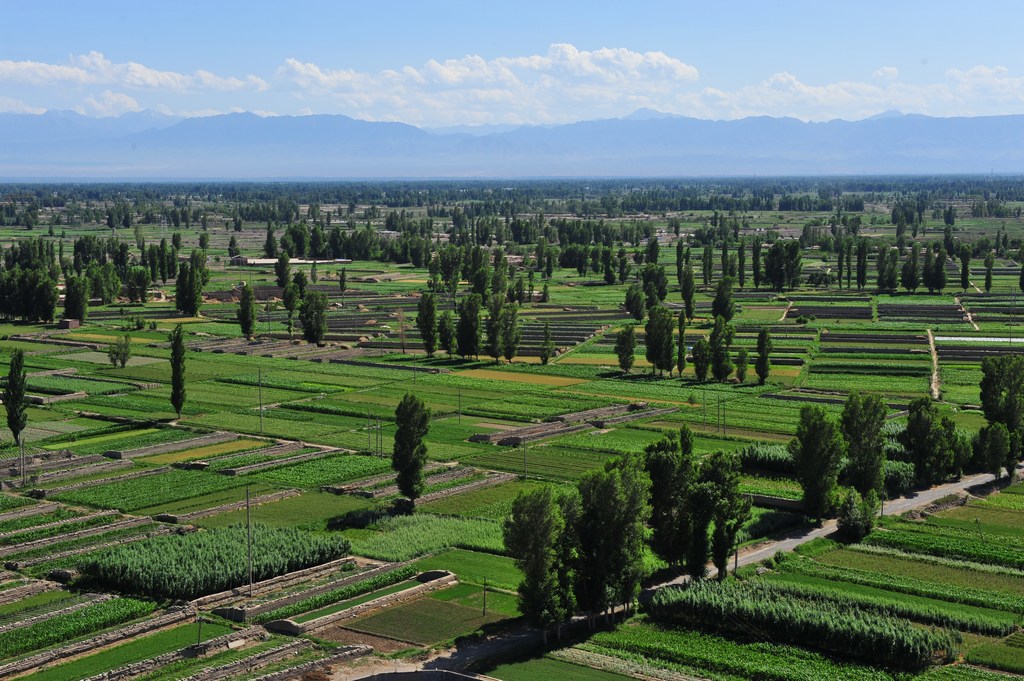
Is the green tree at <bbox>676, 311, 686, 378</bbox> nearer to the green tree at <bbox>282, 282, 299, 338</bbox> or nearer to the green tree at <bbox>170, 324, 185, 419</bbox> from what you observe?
the green tree at <bbox>170, 324, 185, 419</bbox>

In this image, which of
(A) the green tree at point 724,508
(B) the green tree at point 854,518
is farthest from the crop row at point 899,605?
(B) the green tree at point 854,518

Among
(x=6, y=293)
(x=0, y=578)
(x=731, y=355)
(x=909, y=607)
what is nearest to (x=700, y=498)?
(x=909, y=607)

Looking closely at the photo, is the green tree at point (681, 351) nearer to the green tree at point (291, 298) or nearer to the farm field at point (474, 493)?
the farm field at point (474, 493)

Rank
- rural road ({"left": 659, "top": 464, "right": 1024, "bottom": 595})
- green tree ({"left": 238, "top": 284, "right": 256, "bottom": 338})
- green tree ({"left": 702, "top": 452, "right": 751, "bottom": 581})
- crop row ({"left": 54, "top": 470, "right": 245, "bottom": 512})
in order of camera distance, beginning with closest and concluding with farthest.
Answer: green tree ({"left": 702, "top": 452, "right": 751, "bottom": 581}), rural road ({"left": 659, "top": 464, "right": 1024, "bottom": 595}), crop row ({"left": 54, "top": 470, "right": 245, "bottom": 512}), green tree ({"left": 238, "top": 284, "right": 256, "bottom": 338})

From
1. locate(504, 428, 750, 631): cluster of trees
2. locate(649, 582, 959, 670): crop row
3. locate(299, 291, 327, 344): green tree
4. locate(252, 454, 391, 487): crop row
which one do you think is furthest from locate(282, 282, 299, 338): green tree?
locate(649, 582, 959, 670): crop row

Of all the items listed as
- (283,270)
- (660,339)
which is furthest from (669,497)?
(283,270)
